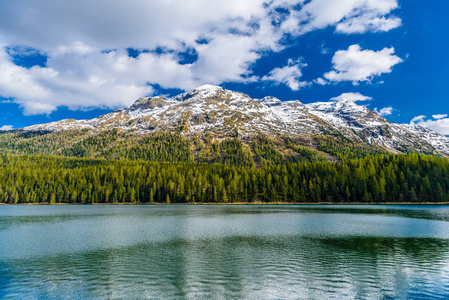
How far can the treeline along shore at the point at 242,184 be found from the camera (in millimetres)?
159375

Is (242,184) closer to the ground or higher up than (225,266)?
higher up

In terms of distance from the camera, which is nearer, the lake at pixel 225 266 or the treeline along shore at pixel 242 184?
the lake at pixel 225 266

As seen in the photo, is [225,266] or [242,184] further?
[242,184]

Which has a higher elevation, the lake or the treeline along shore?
the treeline along shore

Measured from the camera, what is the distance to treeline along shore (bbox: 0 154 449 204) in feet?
523

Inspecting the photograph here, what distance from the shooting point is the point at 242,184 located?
184 metres

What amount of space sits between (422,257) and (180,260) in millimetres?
30514

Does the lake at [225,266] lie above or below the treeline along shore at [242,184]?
below

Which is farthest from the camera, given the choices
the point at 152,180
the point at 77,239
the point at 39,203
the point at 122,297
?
the point at 152,180

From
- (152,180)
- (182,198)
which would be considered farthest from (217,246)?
(152,180)

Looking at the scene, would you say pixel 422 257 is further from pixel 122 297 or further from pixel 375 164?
pixel 375 164

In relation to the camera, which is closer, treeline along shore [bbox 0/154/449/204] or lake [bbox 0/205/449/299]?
lake [bbox 0/205/449/299]

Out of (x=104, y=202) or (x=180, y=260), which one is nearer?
(x=180, y=260)

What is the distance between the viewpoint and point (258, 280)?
24.9 meters
